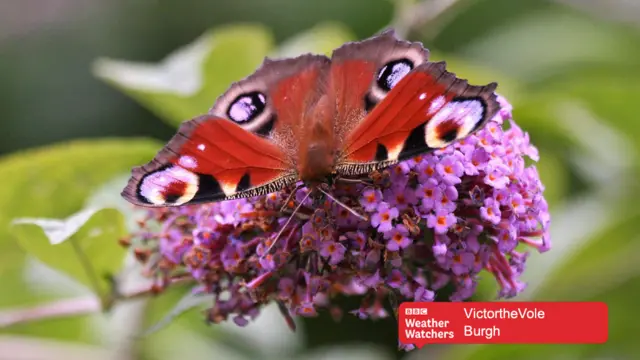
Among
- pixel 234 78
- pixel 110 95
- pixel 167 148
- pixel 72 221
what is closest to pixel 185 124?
pixel 167 148

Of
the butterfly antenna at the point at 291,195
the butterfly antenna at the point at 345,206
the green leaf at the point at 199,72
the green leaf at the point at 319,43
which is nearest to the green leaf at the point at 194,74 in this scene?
the green leaf at the point at 199,72

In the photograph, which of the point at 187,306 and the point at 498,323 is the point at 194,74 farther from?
the point at 498,323

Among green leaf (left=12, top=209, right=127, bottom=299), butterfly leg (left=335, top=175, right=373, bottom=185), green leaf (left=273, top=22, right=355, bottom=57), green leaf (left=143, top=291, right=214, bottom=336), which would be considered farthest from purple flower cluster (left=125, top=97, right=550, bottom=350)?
green leaf (left=273, top=22, right=355, bottom=57)

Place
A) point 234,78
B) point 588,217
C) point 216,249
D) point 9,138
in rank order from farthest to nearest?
1. point 9,138
2. point 588,217
3. point 234,78
4. point 216,249

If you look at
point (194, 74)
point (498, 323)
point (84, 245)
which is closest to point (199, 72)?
point (194, 74)

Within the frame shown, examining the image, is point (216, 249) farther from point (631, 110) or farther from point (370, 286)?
point (631, 110)
